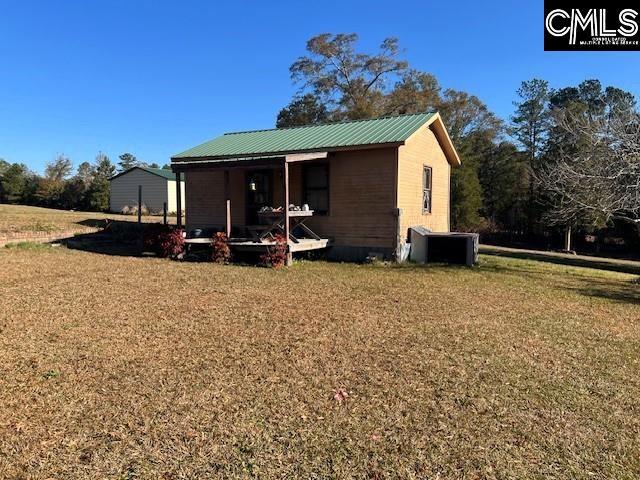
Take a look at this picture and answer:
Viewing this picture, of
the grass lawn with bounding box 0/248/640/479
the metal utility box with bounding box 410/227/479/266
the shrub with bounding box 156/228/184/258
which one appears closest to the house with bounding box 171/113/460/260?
the metal utility box with bounding box 410/227/479/266

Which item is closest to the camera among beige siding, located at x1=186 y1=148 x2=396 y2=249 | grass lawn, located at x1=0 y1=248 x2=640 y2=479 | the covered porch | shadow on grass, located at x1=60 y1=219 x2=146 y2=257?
grass lawn, located at x1=0 y1=248 x2=640 y2=479

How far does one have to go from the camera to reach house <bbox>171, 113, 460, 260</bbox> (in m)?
11.5

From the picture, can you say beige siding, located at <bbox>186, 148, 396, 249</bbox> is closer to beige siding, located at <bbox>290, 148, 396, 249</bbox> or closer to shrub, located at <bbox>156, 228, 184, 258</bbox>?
beige siding, located at <bbox>290, 148, 396, 249</bbox>

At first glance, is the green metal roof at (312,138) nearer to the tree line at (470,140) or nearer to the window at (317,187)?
the window at (317,187)

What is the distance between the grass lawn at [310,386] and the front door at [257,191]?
20.6 feet

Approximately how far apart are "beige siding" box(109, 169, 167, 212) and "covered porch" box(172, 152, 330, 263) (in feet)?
62.8

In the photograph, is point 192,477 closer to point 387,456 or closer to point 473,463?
point 387,456

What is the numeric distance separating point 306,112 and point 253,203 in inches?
807

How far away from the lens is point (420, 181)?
43.3 feet

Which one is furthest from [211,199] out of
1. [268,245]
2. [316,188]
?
[268,245]

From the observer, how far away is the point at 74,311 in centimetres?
595

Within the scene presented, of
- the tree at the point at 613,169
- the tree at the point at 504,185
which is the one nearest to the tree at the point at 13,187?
the tree at the point at 504,185

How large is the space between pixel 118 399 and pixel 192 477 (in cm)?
123

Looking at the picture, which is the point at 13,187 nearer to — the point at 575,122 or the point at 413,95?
the point at 413,95
